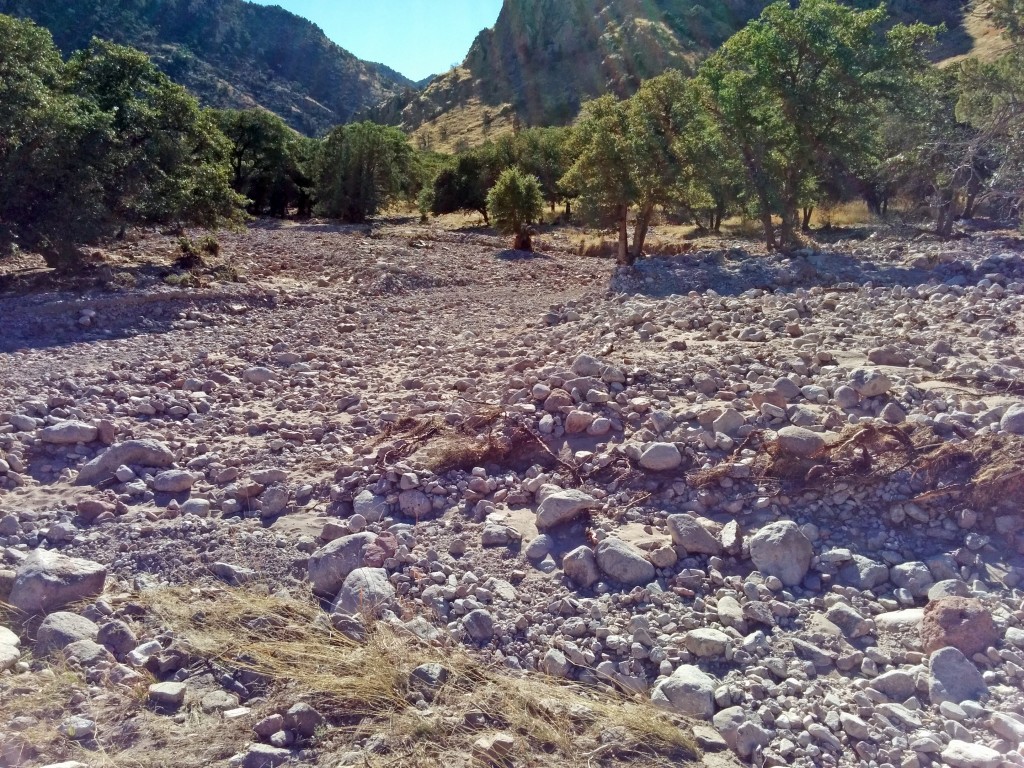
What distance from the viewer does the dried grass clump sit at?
3150mm

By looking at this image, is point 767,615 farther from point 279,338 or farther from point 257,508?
point 279,338

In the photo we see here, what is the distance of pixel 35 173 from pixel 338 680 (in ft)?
37.8

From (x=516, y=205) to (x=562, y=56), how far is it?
56.6 m

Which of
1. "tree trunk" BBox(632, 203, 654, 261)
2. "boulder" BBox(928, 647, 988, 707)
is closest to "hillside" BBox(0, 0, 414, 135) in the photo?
"tree trunk" BBox(632, 203, 654, 261)

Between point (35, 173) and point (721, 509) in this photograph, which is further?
point (35, 173)

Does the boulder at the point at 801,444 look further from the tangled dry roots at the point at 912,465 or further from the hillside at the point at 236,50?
the hillside at the point at 236,50

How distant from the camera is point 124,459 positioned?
597 centimetres

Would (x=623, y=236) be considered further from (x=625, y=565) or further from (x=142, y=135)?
(x=625, y=565)

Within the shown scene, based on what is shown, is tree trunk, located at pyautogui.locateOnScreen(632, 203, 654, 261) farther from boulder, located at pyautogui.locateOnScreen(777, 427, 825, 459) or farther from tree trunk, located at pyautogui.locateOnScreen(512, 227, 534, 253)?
boulder, located at pyautogui.locateOnScreen(777, 427, 825, 459)

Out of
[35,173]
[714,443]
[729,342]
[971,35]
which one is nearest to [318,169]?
[35,173]

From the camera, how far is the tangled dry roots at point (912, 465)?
4480 millimetres

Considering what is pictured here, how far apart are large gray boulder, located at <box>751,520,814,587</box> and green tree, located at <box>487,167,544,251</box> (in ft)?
64.4

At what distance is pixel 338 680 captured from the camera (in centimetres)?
345

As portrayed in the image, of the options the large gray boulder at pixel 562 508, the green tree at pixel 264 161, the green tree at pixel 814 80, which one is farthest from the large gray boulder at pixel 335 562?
the green tree at pixel 264 161
